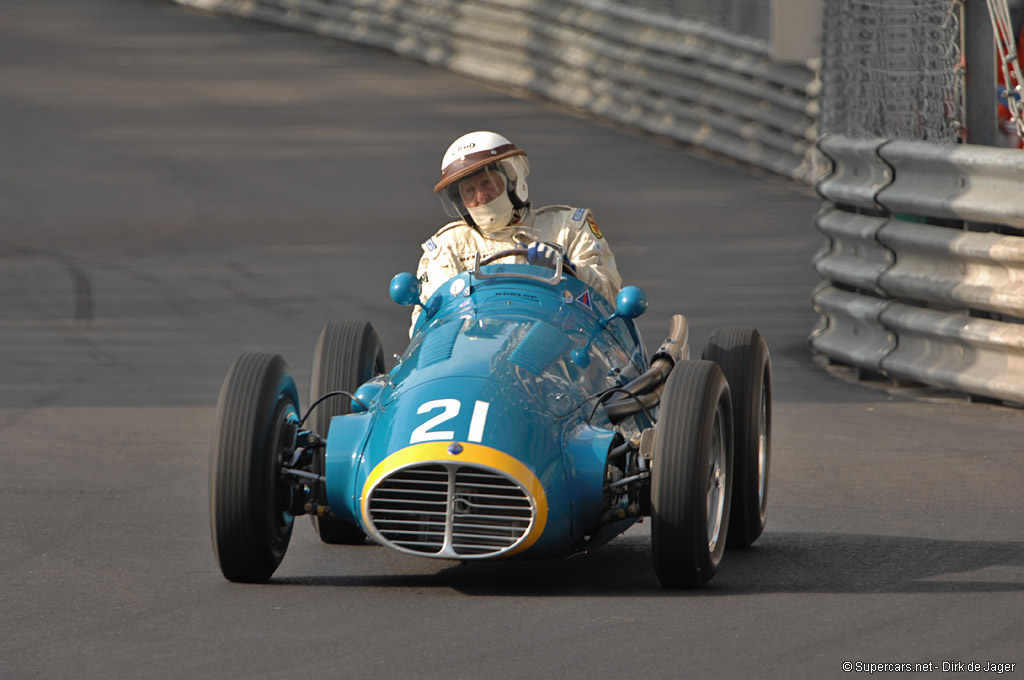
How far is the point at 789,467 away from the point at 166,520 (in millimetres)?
2960

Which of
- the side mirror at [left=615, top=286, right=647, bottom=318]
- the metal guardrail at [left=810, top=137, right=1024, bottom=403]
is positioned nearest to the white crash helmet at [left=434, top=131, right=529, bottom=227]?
the side mirror at [left=615, top=286, right=647, bottom=318]

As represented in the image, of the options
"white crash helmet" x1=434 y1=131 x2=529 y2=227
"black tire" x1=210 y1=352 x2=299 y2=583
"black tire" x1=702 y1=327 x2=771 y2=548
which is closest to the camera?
"black tire" x1=210 y1=352 x2=299 y2=583

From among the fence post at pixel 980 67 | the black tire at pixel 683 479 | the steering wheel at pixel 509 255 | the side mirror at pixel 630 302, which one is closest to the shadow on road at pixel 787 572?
the black tire at pixel 683 479

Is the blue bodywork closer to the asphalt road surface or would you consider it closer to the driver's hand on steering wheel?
the driver's hand on steering wheel

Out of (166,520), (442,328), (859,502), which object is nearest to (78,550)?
(166,520)

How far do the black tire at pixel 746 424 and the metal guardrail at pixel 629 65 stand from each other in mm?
10626

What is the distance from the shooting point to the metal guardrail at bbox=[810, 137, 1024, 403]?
366 inches

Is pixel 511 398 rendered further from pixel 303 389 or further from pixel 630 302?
pixel 303 389

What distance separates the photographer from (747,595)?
5617mm

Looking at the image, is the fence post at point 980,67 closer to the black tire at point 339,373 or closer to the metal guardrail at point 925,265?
the metal guardrail at point 925,265

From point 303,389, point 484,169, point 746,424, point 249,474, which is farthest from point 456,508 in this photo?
point 303,389

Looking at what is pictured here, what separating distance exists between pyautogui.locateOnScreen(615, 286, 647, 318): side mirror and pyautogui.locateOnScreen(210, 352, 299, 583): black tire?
1.36 meters

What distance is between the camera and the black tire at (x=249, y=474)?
5645 mm

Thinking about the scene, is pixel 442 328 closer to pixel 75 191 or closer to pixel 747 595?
pixel 747 595
